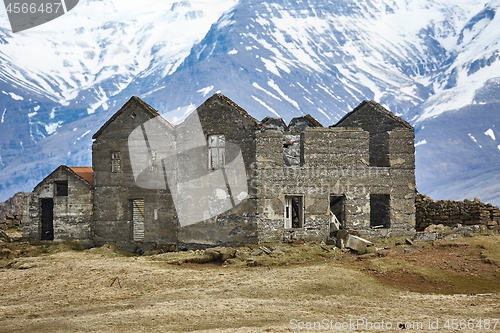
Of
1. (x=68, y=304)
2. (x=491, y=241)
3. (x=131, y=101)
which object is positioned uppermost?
(x=131, y=101)

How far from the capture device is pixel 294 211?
2936cm

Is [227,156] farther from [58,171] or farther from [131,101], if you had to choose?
[58,171]

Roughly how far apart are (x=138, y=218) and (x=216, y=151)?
207 inches

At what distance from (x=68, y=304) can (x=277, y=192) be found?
976 cm

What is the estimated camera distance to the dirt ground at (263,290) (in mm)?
18156

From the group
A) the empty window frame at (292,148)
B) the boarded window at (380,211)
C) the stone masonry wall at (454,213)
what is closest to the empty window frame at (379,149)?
the boarded window at (380,211)

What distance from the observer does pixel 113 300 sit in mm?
21484

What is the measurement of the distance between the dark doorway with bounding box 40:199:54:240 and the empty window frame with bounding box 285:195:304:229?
39.8 ft

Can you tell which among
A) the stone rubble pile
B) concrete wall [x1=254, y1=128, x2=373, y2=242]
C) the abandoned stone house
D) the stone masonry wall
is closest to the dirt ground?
concrete wall [x1=254, y1=128, x2=373, y2=242]

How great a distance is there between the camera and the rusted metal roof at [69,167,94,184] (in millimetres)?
33303

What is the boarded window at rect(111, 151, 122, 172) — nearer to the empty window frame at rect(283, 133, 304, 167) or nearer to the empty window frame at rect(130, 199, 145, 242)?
the empty window frame at rect(130, 199, 145, 242)

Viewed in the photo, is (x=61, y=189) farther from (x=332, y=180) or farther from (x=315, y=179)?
(x=332, y=180)

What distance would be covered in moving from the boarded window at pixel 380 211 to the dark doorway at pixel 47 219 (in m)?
14.7

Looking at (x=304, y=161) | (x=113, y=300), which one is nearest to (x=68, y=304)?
(x=113, y=300)
